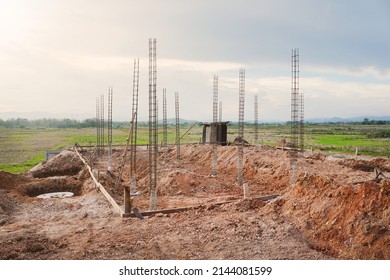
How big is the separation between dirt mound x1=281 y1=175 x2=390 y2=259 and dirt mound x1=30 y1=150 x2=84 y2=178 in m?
16.5

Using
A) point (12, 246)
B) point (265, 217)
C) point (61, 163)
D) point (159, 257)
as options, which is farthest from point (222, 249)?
point (61, 163)

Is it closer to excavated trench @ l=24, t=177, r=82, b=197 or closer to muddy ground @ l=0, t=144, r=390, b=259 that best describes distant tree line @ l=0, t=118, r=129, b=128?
excavated trench @ l=24, t=177, r=82, b=197

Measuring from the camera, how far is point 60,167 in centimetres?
2192

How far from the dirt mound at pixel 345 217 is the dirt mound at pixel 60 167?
16473mm

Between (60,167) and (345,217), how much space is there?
60.9 feet

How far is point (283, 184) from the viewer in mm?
14398

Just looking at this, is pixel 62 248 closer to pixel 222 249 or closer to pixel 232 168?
pixel 222 249

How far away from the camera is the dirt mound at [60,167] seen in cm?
2120

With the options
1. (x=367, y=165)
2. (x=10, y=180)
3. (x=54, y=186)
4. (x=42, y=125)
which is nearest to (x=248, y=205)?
(x=54, y=186)

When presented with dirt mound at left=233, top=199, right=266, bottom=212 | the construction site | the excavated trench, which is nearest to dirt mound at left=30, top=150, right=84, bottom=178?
the excavated trench

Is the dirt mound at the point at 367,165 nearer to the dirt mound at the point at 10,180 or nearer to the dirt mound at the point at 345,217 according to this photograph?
the dirt mound at the point at 345,217

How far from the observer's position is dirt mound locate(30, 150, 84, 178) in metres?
21.2

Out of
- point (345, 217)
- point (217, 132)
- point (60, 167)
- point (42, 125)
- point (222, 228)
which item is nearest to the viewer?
point (345, 217)

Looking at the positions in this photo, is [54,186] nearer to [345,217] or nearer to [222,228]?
[222,228]
